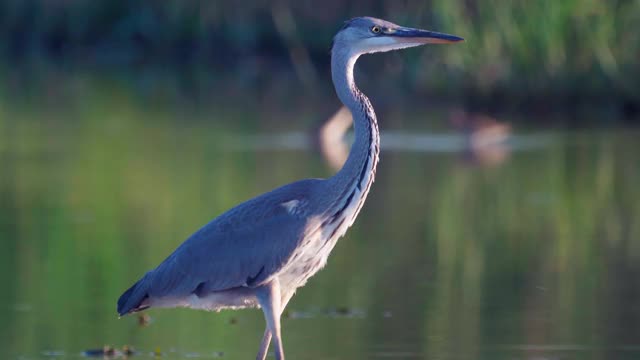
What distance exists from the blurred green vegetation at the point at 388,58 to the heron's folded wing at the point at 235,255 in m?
11.2

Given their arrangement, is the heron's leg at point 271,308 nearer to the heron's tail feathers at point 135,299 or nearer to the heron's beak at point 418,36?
the heron's tail feathers at point 135,299

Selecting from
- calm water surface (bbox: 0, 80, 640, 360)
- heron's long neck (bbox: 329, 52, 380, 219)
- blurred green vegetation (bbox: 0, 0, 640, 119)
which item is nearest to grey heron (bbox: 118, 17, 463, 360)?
heron's long neck (bbox: 329, 52, 380, 219)

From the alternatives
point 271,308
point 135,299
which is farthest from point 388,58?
point 271,308

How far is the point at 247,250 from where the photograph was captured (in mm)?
7602

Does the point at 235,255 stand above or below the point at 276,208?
below

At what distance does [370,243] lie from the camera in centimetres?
1184

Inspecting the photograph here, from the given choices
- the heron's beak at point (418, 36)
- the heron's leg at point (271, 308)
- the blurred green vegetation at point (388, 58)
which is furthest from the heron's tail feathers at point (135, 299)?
the blurred green vegetation at point (388, 58)

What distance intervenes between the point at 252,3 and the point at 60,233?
14060mm

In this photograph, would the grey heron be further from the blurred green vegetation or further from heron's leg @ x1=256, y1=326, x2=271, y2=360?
the blurred green vegetation

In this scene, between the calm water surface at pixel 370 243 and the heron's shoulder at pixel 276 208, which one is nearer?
the heron's shoulder at pixel 276 208

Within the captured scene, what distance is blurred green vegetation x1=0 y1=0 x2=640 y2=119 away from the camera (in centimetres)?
1869

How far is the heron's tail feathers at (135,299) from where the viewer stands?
7.68 meters

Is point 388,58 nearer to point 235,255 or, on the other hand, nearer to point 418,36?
point 418,36

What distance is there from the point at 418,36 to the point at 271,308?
1.46 metres
